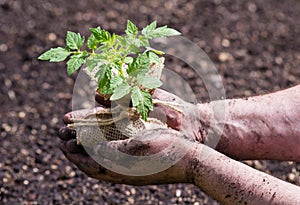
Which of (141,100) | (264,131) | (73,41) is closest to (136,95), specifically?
(141,100)

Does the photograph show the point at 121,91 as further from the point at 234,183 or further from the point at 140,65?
the point at 234,183

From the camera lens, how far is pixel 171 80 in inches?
117

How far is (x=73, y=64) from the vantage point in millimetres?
1475

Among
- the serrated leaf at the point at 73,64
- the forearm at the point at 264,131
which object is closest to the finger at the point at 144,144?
the serrated leaf at the point at 73,64

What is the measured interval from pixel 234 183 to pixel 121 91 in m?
0.40

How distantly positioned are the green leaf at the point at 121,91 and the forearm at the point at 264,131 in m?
0.53

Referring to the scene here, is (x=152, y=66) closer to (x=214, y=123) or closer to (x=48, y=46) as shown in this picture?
(x=214, y=123)

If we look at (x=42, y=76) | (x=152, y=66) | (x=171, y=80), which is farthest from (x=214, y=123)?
(x=42, y=76)

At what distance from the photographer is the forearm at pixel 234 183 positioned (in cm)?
153

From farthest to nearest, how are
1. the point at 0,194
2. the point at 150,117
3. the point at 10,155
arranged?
Answer: the point at 10,155 → the point at 0,194 → the point at 150,117

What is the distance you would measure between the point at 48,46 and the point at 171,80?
2.27 feet

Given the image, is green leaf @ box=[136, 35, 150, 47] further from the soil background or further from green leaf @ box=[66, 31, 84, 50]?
the soil background

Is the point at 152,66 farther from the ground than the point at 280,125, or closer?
farther from the ground

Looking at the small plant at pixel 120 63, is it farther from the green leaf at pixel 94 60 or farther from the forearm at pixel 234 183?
the forearm at pixel 234 183
